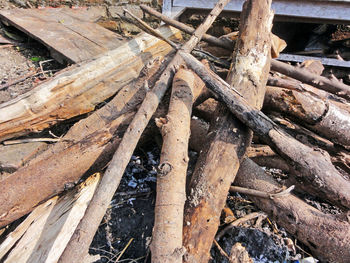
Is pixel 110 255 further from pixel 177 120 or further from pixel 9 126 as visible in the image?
pixel 9 126

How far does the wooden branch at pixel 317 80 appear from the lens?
2429mm

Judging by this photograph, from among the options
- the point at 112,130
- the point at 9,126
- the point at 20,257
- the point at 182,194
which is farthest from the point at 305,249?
the point at 9,126

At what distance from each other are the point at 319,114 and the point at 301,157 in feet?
1.64

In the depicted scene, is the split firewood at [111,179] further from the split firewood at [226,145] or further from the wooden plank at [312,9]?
the wooden plank at [312,9]

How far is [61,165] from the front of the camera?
1.68 meters

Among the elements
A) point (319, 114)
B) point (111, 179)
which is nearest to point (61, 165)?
point (111, 179)

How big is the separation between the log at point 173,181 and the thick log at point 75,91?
3.00ft

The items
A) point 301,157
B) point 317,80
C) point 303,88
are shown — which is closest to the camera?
point 301,157

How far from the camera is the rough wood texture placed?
1.50 meters

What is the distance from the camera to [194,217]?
1435 millimetres

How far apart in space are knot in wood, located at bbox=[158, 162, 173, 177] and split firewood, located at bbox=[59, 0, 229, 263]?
0.21 metres

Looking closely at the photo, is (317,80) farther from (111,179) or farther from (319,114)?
(111,179)

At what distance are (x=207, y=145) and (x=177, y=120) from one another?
0.26 m

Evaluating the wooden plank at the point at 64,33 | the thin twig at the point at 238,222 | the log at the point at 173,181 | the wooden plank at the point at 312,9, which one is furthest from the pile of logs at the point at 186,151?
the wooden plank at the point at 312,9
